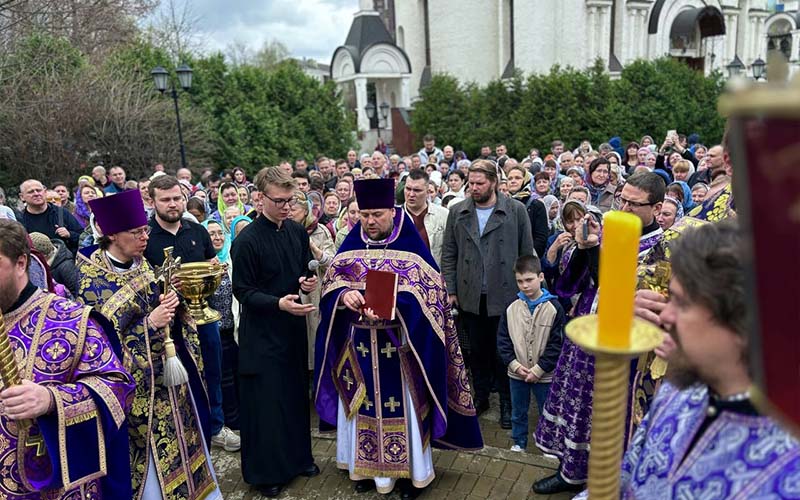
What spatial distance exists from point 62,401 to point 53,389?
63mm

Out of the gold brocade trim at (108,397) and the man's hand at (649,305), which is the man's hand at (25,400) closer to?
the gold brocade trim at (108,397)

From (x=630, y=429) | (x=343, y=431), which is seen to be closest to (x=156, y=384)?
(x=343, y=431)

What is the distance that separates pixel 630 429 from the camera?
330 cm

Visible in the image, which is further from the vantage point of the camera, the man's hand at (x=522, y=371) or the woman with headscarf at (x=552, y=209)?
the woman with headscarf at (x=552, y=209)

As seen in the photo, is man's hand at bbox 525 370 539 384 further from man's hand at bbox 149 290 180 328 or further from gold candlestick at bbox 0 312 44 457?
gold candlestick at bbox 0 312 44 457

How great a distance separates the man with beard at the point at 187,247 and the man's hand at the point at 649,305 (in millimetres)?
3141

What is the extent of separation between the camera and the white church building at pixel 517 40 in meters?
29.5

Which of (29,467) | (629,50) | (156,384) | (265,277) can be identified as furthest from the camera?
(629,50)

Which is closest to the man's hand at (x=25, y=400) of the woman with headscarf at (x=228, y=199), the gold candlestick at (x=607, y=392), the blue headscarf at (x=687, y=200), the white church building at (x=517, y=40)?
the gold candlestick at (x=607, y=392)

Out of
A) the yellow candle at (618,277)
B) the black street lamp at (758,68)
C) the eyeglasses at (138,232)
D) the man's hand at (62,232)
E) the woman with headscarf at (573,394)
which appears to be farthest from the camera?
the black street lamp at (758,68)

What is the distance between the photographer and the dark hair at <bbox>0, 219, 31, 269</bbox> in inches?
98.7

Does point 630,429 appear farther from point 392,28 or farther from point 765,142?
point 392,28

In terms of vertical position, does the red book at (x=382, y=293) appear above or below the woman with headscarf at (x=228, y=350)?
above

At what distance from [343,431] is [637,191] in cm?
255
